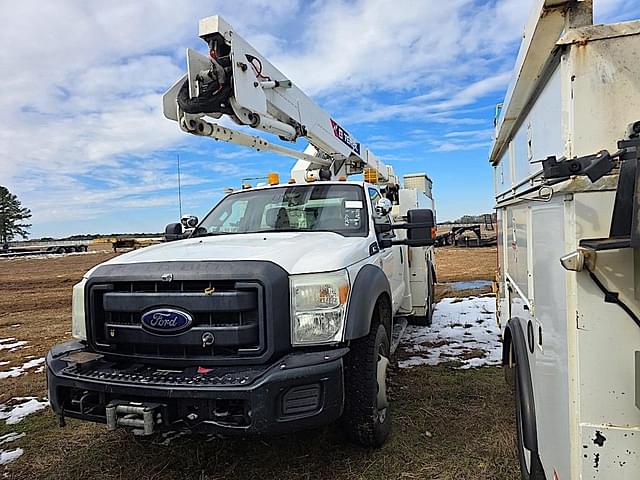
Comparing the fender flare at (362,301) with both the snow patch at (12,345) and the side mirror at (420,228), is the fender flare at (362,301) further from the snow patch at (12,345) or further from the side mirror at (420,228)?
the snow patch at (12,345)

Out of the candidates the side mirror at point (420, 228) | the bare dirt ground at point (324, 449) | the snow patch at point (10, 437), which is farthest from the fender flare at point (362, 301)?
the snow patch at point (10, 437)

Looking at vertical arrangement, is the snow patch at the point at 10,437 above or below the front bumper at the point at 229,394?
below

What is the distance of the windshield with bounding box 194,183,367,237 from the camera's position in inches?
167

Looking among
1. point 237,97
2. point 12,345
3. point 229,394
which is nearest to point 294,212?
point 237,97

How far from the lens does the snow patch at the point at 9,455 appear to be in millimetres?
3534

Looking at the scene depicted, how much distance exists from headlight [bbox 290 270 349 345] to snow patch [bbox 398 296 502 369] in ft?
9.35

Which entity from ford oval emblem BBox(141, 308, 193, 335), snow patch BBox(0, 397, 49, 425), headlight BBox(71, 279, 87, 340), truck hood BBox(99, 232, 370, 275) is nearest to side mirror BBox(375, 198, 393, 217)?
truck hood BBox(99, 232, 370, 275)

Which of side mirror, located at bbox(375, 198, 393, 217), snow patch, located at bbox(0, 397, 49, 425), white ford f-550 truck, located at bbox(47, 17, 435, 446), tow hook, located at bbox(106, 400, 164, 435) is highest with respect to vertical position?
side mirror, located at bbox(375, 198, 393, 217)

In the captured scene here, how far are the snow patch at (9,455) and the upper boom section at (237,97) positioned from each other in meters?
2.86

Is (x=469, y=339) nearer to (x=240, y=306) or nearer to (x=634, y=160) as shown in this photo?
(x=240, y=306)

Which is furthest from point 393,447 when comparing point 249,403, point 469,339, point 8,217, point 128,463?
point 8,217

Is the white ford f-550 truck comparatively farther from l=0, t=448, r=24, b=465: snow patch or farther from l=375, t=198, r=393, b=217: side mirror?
l=0, t=448, r=24, b=465: snow patch

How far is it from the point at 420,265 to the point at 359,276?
12.7ft

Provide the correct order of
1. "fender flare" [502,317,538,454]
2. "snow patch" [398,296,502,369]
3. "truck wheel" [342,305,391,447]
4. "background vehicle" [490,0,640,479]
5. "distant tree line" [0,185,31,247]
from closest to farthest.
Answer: "background vehicle" [490,0,640,479], "fender flare" [502,317,538,454], "truck wheel" [342,305,391,447], "snow patch" [398,296,502,369], "distant tree line" [0,185,31,247]
